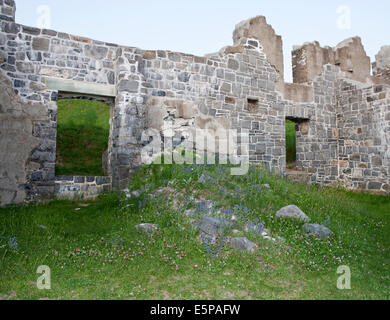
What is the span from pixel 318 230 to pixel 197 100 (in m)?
5.10

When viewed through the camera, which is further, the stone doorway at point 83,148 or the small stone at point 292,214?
Answer: the stone doorway at point 83,148

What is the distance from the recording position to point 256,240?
15.2 ft

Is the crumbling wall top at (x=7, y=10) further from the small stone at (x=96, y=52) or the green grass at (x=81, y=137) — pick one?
the green grass at (x=81, y=137)

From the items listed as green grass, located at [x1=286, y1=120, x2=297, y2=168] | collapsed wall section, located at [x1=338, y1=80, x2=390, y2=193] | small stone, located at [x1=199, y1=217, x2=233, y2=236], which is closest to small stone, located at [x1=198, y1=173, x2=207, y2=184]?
small stone, located at [x1=199, y1=217, x2=233, y2=236]

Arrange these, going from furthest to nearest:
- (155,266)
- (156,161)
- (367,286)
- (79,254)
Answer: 1. (156,161)
2. (79,254)
3. (155,266)
4. (367,286)

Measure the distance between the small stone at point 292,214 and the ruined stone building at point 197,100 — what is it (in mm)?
3563

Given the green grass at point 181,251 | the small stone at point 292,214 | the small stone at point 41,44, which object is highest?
the small stone at point 41,44

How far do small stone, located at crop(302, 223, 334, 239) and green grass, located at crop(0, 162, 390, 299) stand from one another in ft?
0.44

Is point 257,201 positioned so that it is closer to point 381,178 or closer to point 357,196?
point 357,196

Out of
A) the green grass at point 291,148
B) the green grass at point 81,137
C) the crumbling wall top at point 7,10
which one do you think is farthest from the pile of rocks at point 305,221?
the crumbling wall top at point 7,10

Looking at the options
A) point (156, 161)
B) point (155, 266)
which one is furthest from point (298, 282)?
point (156, 161)

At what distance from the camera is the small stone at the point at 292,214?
5.39m

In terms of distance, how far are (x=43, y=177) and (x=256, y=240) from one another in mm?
4947

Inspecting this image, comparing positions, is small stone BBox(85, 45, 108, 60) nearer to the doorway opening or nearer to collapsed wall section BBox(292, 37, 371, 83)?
the doorway opening
